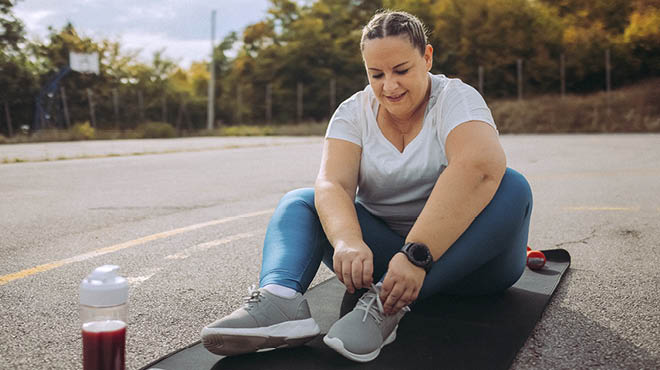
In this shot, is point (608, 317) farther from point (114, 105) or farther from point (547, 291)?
point (114, 105)

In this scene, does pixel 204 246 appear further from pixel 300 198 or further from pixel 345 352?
pixel 345 352

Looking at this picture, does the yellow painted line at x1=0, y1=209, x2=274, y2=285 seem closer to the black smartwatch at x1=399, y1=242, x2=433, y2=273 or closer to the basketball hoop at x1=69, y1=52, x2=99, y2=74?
the black smartwatch at x1=399, y1=242, x2=433, y2=273

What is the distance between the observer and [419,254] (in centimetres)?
186

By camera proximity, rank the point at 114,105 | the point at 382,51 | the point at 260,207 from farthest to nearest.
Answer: the point at 114,105
the point at 260,207
the point at 382,51

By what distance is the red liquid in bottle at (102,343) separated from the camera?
1.54 metres

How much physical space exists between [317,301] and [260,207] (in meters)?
2.88

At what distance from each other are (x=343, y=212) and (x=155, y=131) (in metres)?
24.0

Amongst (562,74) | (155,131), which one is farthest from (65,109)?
(562,74)

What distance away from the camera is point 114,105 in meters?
26.8

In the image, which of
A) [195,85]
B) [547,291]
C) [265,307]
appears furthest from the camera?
[195,85]

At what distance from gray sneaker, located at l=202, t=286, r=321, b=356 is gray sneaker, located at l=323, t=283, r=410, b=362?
106mm

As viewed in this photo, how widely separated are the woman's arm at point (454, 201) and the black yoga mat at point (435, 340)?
20 cm

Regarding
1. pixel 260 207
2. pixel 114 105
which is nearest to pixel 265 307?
pixel 260 207

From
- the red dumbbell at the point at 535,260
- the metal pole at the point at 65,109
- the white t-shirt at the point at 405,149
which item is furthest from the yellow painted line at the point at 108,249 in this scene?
the metal pole at the point at 65,109
